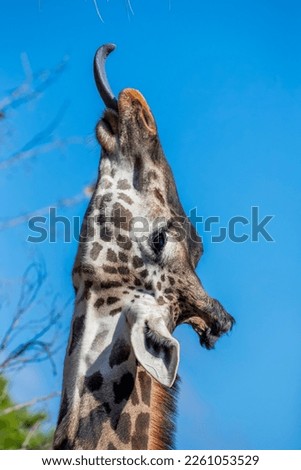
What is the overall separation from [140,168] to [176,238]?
0.43m

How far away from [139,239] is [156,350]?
744mm

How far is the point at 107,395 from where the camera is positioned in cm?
503

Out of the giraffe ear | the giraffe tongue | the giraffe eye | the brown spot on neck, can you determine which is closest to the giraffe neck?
the brown spot on neck

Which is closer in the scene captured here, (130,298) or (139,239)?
(130,298)

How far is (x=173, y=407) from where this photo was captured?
522 cm

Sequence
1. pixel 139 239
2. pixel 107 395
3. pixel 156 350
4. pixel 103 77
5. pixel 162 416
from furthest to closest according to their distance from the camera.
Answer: pixel 103 77
pixel 139 239
pixel 162 416
pixel 107 395
pixel 156 350

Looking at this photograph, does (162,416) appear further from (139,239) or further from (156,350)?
(139,239)

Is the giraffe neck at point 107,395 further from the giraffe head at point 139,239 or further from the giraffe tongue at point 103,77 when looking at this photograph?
the giraffe tongue at point 103,77

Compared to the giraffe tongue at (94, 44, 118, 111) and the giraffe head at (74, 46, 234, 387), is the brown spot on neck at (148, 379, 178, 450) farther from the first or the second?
the giraffe tongue at (94, 44, 118, 111)

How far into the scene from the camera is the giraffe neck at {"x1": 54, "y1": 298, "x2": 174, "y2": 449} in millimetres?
4949

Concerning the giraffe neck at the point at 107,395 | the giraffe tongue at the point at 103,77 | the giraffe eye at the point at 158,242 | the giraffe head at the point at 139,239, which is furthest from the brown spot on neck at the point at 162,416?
the giraffe tongue at the point at 103,77

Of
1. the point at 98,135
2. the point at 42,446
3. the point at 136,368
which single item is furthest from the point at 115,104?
the point at 42,446

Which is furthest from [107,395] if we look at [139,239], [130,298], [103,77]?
[103,77]

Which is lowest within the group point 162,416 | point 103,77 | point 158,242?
point 162,416
